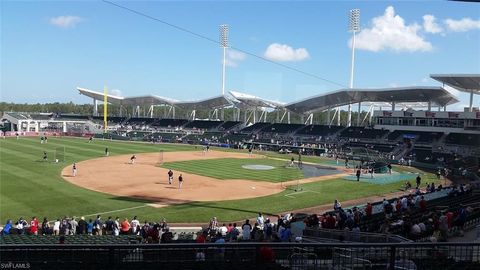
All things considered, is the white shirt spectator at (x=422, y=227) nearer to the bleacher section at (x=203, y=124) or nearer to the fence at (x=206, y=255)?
the fence at (x=206, y=255)

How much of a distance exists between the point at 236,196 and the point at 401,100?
48.1 m

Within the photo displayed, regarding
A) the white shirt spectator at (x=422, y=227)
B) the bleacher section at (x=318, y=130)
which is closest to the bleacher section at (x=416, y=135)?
the bleacher section at (x=318, y=130)

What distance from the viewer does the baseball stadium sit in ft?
15.6

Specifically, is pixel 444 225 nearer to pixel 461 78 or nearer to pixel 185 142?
pixel 461 78

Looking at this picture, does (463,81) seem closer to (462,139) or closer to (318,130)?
(462,139)

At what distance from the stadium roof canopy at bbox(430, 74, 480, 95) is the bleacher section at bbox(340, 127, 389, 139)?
1267cm

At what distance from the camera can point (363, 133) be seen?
68.8 metres

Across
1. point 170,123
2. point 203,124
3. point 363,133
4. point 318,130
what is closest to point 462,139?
point 363,133

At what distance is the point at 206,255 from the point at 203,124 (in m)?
93.3

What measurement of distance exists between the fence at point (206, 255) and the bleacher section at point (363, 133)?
2490 inches

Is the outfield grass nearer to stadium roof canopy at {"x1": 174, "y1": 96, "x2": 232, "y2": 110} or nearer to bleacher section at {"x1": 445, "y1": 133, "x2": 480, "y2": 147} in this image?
bleacher section at {"x1": 445, "y1": 133, "x2": 480, "y2": 147}

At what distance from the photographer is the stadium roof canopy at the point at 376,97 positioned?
61472 mm

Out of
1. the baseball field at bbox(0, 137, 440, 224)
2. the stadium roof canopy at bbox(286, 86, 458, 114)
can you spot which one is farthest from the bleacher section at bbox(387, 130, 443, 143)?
the baseball field at bbox(0, 137, 440, 224)

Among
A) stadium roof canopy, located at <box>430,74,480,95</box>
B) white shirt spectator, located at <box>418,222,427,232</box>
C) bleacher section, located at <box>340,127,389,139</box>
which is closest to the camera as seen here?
white shirt spectator, located at <box>418,222,427,232</box>
